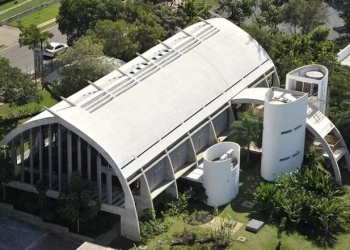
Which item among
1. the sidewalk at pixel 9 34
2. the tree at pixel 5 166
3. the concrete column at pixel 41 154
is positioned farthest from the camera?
the sidewalk at pixel 9 34

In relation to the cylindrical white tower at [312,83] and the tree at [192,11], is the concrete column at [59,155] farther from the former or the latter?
the tree at [192,11]

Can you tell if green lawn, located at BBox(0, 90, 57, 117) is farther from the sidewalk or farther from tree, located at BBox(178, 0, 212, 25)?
tree, located at BBox(178, 0, 212, 25)

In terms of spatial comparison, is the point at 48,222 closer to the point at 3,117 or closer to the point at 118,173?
the point at 118,173

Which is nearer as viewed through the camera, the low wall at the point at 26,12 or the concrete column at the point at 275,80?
the concrete column at the point at 275,80

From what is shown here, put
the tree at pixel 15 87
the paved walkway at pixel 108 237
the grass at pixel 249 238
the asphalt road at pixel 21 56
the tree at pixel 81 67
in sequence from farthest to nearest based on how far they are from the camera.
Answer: the asphalt road at pixel 21 56 < the tree at pixel 81 67 < the tree at pixel 15 87 < the paved walkway at pixel 108 237 < the grass at pixel 249 238

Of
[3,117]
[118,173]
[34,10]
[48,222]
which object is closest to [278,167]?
[118,173]

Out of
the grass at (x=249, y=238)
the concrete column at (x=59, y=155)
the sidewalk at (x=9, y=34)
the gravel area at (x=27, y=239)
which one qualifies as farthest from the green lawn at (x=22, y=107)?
the grass at (x=249, y=238)
